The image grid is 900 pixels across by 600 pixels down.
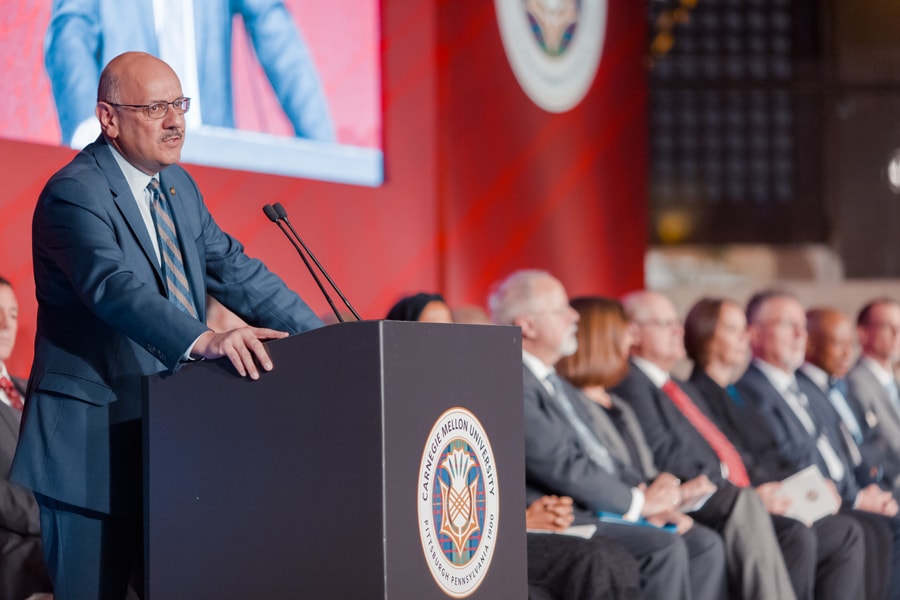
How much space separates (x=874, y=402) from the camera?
17.8 feet

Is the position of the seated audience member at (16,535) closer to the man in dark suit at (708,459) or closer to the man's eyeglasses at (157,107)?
the man's eyeglasses at (157,107)

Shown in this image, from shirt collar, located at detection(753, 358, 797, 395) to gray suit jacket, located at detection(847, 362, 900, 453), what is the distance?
603mm

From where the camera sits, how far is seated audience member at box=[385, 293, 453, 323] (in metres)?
3.48

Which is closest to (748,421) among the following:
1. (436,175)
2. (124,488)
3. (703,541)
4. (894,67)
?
(703,541)

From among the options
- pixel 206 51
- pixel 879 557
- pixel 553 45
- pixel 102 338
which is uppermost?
pixel 553 45

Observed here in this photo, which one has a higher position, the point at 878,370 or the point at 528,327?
the point at 528,327

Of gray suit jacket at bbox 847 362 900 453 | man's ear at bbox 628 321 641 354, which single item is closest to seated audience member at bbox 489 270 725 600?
man's ear at bbox 628 321 641 354

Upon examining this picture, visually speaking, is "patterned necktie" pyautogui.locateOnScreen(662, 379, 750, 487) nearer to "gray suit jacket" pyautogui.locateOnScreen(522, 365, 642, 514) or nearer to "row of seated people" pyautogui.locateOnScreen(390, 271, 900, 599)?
"row of seated people" pyautogui.locateOnScreen(390, 271, 900, 599)

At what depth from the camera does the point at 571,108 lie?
20.7ft

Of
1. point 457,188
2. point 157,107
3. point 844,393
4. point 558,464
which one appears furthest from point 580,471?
point 844,393

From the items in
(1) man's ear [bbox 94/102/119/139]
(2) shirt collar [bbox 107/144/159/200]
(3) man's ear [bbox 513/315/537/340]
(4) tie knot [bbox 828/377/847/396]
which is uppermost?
(1) man's ear [bbox 94/102/119/139]

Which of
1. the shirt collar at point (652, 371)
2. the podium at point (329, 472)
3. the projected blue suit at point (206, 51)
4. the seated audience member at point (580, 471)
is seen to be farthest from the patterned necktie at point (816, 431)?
the podium at point (329, 472)

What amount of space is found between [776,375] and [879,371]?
957 millimetres

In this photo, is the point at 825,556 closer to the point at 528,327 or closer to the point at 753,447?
the point at 753,447
